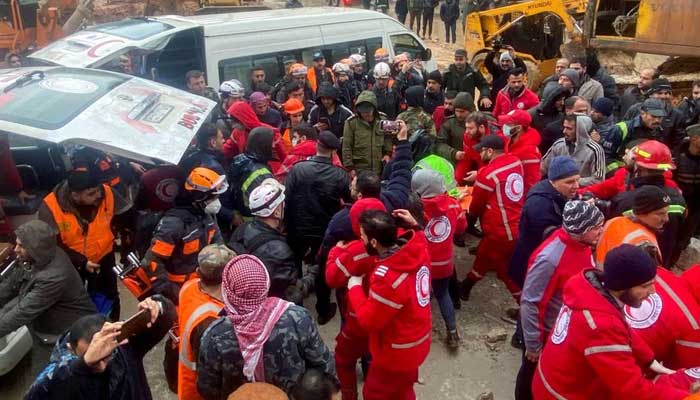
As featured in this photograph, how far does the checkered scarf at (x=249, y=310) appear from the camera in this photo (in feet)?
8.37

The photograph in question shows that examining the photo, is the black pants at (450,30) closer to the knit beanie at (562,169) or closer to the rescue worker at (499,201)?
the rescue worker at (499,201)

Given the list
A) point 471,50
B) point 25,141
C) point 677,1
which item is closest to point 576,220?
point 25,141

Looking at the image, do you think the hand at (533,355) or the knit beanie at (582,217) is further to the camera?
the hand at (533,355)

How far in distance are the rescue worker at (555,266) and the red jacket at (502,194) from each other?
1.38 metres

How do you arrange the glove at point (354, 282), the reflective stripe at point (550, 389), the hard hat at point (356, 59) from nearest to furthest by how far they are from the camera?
1. the reflective stripe at point (550, 389)
2. the glove at point (354, 282)
3. the hard hat at point (356, 59)

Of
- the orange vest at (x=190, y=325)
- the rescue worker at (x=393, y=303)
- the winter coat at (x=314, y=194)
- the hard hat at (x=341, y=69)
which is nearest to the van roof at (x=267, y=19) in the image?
the hard hat at (x=341, y=69)

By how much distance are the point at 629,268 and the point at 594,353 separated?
420mm

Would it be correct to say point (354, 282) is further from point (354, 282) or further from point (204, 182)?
point (204, 182)

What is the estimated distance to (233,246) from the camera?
154 inches

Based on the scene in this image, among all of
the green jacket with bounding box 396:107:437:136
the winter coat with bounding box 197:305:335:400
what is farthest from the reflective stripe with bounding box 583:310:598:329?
the green jacket with bounding box 396:107:437:136

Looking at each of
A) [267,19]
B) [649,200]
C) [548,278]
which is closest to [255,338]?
[548,278]

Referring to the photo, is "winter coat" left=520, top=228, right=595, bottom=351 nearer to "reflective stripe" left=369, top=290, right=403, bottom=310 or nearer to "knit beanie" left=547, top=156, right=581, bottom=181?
"knit beanie" left=547, top=156, right=581, bottom=181

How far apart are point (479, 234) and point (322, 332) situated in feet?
8.58

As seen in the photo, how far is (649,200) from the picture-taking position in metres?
3.59
